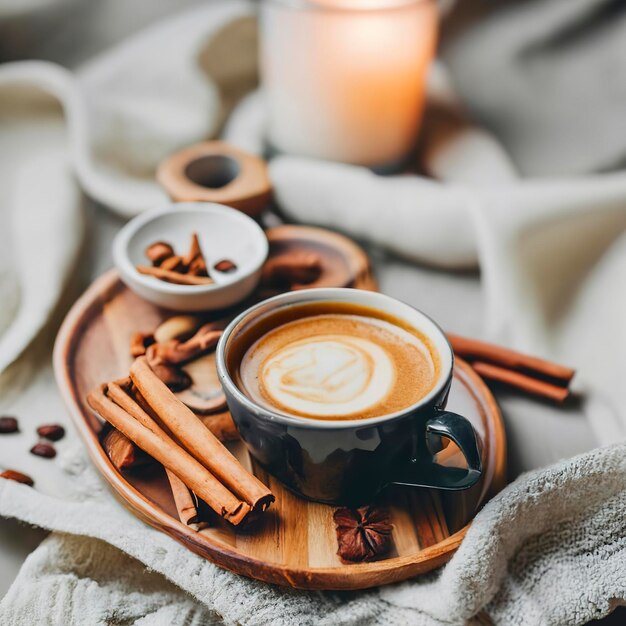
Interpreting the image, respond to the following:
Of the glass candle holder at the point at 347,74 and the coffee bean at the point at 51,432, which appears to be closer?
the coffee bean at the point at 51,432

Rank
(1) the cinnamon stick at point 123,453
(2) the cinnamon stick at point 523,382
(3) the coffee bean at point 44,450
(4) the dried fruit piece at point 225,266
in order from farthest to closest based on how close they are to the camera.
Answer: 1. (4) the dried fruit piece at point 225,266
2. (2) the cinnamon stick at point 523,382
3. (3) the coffee bean at point 44,450
4. (1) the cinnamon stick at point 123,453

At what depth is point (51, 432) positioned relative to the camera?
1037mm

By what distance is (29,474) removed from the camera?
0.99m

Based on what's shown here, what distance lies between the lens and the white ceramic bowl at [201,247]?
1121 mm

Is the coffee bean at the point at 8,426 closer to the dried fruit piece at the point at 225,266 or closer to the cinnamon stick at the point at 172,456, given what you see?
the cinnamon stick at the point at 172,456

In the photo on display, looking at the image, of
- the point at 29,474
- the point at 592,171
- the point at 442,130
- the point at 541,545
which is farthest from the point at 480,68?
the point at 29,474

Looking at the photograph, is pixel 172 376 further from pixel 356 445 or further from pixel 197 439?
pixel 356 445

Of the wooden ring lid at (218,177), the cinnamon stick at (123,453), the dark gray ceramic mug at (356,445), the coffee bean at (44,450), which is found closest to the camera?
the dark gray ceramic mug at (356,445)

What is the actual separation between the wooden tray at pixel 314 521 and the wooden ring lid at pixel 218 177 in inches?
17.0

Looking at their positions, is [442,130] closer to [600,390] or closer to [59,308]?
[600,390]

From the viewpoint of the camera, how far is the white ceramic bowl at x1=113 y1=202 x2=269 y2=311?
3.68 ft

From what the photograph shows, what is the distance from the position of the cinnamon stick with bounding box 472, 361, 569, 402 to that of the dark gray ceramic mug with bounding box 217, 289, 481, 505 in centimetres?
26

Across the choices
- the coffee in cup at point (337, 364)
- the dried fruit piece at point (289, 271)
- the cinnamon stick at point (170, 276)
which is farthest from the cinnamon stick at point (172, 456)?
the dried fruit piece at point (289, 271)

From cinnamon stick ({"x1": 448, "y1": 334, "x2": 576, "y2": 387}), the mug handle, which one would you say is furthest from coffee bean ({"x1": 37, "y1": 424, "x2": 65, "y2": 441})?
cinnamon stick ({"x1": 448, "y1": 334, "x2": 576, "y2": 387})
